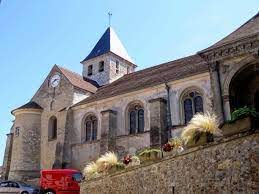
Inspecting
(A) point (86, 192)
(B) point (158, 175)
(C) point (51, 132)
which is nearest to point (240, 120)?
(B) point (158, 175)

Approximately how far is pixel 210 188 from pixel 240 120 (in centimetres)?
214

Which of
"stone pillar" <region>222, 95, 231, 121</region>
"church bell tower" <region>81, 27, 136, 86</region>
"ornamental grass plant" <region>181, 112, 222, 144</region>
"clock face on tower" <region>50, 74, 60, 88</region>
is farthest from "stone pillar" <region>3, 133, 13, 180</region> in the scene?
"ornamental grass plant" <region>181, 112, 222, 144</region>

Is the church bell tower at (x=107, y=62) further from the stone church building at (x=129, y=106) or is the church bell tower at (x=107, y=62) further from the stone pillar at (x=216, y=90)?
the stone pillar at (x=216, y=90)

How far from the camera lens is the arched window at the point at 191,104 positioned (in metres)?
23.6

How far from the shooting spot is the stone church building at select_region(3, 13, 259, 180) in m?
18.6

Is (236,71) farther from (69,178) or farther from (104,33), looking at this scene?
(104,33)

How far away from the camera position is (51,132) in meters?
31.5

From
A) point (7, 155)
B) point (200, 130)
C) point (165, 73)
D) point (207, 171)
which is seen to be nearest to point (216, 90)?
point (200, 130)

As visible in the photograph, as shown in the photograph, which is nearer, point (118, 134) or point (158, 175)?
point (158, 175)

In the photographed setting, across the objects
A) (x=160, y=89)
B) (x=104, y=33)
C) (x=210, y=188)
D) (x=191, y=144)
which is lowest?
(x=210, y=188)

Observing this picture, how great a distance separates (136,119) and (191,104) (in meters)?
4.48

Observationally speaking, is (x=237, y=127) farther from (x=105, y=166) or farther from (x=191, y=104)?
(x=191, y=104)

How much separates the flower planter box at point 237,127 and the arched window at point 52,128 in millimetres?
23181

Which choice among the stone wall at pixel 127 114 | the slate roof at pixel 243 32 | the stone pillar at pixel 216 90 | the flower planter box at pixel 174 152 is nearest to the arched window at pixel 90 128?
the stone wall at pixel 127 114
